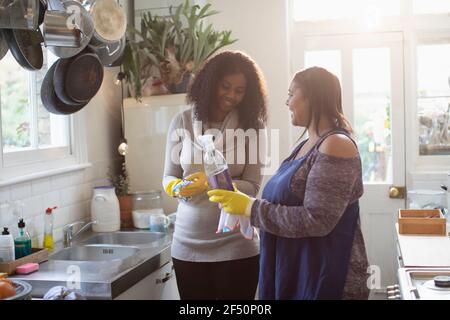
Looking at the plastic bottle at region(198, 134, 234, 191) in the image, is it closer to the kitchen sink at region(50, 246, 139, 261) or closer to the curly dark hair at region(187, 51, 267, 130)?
the curly dark hair at region(187, 51, 267, 130)

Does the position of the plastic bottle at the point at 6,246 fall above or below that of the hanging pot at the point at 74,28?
below

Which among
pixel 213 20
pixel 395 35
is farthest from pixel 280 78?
pixel 395 35

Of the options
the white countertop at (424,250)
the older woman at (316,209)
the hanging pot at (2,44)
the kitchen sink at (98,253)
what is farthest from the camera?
the kitchen sink at (98,253)

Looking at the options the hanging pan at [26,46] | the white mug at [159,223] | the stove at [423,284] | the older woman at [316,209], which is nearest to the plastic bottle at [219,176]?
the older woman at [316,209]

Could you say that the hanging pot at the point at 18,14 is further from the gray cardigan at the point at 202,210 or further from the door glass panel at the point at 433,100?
the door glass panel at the point at 433,100

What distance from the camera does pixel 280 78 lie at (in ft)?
11.3

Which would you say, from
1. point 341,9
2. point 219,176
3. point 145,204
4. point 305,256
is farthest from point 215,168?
point 341,9

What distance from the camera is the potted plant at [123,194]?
3064 millimetres

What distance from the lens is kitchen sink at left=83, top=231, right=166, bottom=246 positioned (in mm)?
2819

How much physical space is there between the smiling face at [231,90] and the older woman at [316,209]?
563 mm

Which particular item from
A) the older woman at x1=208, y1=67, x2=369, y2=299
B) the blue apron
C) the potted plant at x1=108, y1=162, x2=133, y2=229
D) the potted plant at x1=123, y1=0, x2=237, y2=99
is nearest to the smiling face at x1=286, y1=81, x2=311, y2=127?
the older woman at x1=208, y1=67, x2=369, y2=299

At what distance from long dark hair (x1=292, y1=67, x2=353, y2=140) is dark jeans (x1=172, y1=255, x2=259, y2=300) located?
0.78 meters

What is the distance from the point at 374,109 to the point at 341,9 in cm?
68

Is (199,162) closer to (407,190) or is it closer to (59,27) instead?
(59,27)
